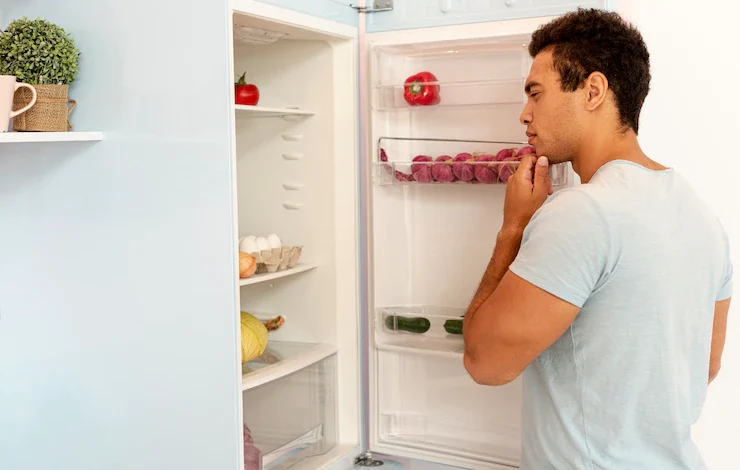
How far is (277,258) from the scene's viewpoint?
1819 millimetres

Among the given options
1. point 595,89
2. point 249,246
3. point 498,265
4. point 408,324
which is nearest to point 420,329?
point 408,324

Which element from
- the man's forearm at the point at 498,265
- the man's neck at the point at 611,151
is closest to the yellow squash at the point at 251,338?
the man's forearm at the point at 498,265

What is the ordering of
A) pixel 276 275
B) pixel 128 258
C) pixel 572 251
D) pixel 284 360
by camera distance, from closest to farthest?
pixel 572 251 < pixel 128 258 < pixel 276 275 < pixel 284 360

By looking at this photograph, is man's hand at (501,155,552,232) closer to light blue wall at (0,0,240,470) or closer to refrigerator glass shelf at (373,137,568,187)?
refrigerator glass shelf at (373,137,568,187)

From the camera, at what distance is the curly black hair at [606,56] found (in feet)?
4.41

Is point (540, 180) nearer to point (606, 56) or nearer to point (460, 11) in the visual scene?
point (606, 56)

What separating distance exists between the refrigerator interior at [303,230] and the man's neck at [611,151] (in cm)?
69

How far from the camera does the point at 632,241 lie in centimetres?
125

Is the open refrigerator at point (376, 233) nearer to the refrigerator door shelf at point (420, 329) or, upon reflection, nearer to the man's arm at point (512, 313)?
the refrigerator door shelf at point (420, 329)

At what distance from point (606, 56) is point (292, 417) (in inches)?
42.2

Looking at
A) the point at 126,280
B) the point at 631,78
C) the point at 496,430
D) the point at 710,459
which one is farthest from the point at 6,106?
the point at 710,459

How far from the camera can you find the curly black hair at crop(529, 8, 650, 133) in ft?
4.41

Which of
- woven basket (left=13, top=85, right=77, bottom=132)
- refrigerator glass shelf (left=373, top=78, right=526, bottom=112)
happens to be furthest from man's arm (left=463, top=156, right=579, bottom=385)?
woven basket (left=13, top=85, right=77, bottom=132)

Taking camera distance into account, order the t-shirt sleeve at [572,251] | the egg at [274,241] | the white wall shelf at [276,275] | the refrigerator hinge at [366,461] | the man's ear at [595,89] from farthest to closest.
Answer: the refrigerator hinge at [366,461] → the egg at [274,241] → the white wall shelf at [276,275] → the man's ear at [595,89] → the t-shirt sleeve at [572,251]
